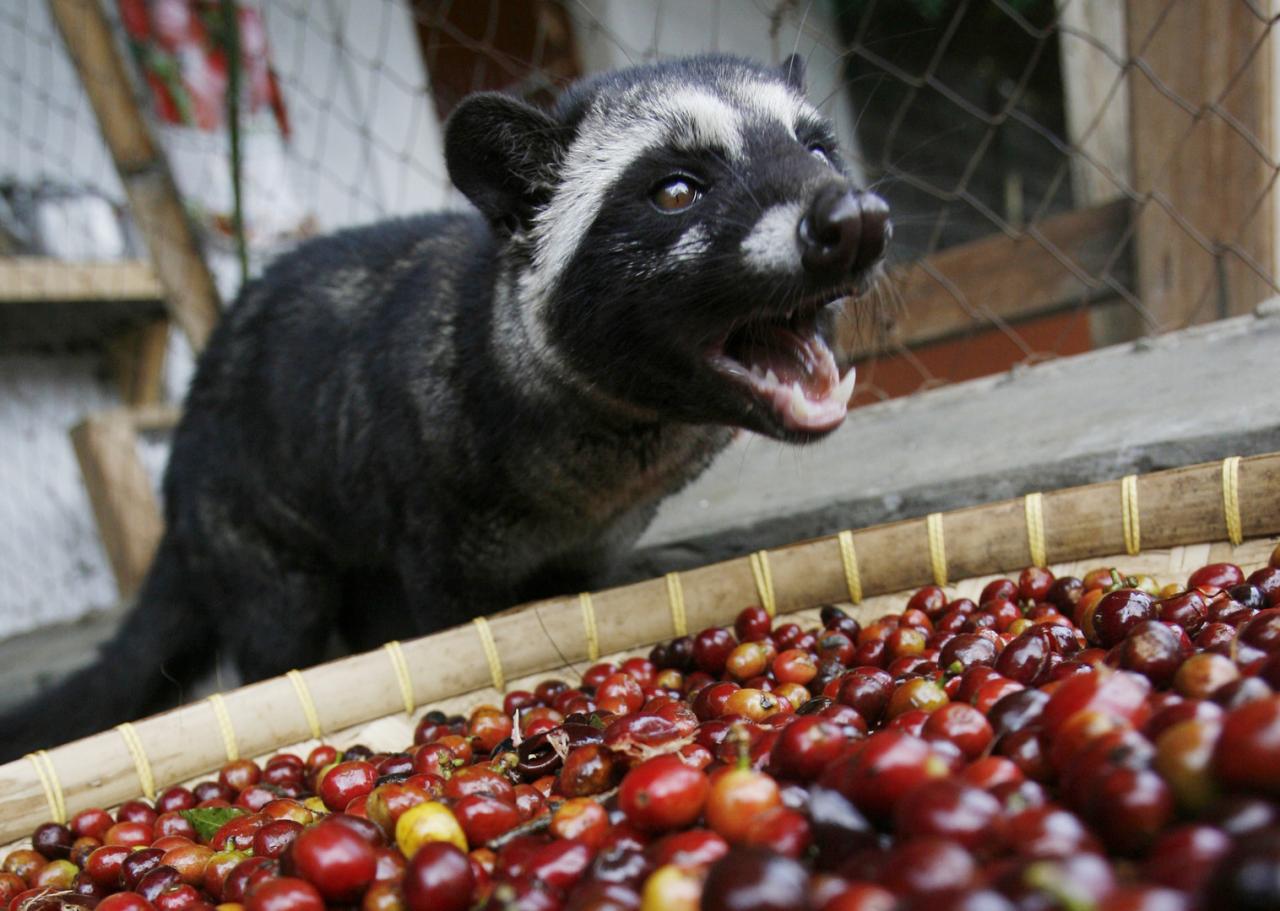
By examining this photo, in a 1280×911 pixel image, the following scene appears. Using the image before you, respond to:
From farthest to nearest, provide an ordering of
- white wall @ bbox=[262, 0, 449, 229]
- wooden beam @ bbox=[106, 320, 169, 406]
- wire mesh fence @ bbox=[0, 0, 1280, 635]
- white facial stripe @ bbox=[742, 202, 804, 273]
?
white wall @ bbox=[262, 0, 449, 229], wooden beam @ bbox=[106, 320, 169, 406], wire mesh fence @ bbox=[0, 0, 1280, 635], white facial stripe @ bbox=[742, 202, 804, 273]

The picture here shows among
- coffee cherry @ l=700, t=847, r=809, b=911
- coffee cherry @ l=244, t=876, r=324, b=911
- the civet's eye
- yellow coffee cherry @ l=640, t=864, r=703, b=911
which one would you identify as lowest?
coffee cherry @ l=244, t=876, r=324, b=911

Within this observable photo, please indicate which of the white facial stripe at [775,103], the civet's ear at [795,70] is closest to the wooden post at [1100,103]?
the civet's ear at [795,70]

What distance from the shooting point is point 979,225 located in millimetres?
4570

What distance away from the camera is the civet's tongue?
4.85 feet

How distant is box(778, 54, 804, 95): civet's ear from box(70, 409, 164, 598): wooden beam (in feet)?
10.0

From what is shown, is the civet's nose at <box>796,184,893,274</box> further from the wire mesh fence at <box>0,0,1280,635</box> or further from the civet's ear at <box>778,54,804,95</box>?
the wire mesh fence at <box>0,0,1280,635</box>

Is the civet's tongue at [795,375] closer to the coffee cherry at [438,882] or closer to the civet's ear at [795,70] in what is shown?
the civet's ear at [795,70]

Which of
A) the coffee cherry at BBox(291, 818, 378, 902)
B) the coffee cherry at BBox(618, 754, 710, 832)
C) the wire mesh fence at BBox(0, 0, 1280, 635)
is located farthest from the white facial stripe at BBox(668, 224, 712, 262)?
the wire mesh fence at BBox(0, 0, 1280, 635)

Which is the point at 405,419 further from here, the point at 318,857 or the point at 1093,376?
the point at 1093,376

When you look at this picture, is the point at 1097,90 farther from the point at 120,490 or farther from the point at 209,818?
Answer: the point at 120,490

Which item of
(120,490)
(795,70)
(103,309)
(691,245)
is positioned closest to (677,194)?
(691,245)

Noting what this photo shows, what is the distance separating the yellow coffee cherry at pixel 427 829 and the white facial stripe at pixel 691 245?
0.91m

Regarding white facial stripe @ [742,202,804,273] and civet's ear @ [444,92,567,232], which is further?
civet's ear @ [444,92,567,232]

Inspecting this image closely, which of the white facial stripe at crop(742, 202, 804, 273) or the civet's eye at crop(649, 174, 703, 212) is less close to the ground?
the civet's eye at crop(649, 174, 703, 212)
